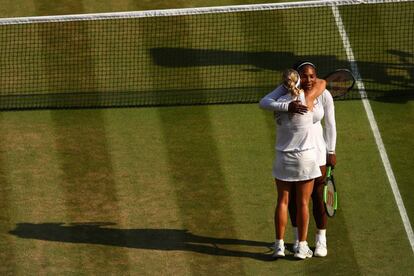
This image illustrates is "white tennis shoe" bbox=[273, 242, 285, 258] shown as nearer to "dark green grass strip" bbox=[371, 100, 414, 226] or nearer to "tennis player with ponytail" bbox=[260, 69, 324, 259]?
"tennis player with ponytail" bbox=[260, 69, 324, 259]

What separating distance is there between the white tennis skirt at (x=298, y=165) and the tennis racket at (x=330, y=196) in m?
0.50

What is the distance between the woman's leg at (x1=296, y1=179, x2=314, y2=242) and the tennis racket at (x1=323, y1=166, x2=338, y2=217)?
0.31 metres

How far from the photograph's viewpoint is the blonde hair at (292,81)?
14094mm

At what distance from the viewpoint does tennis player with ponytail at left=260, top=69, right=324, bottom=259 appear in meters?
14.2

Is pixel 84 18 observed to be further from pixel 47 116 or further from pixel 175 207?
pixel 175 207

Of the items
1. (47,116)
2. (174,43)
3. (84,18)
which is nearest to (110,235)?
(47,116)

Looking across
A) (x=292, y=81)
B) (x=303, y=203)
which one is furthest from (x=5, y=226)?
(x=292, y=81)

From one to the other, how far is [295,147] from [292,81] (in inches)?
30.8

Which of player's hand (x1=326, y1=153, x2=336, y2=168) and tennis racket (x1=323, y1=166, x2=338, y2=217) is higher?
player's hand (x1=326, y1=153, x2=336, y2=168)

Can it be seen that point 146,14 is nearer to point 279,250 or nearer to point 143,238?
point 143,238

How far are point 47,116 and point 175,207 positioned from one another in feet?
11.8

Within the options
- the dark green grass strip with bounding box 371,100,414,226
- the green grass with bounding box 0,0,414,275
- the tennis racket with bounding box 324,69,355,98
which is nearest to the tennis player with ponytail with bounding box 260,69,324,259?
the green grass with bounding box 0,0,414,275

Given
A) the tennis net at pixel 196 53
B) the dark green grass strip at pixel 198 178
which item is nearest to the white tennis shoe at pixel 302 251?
the dark green grass strip at pixel 198 178

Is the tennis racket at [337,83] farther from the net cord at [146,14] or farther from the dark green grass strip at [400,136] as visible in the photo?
the net cord at [146,14]
